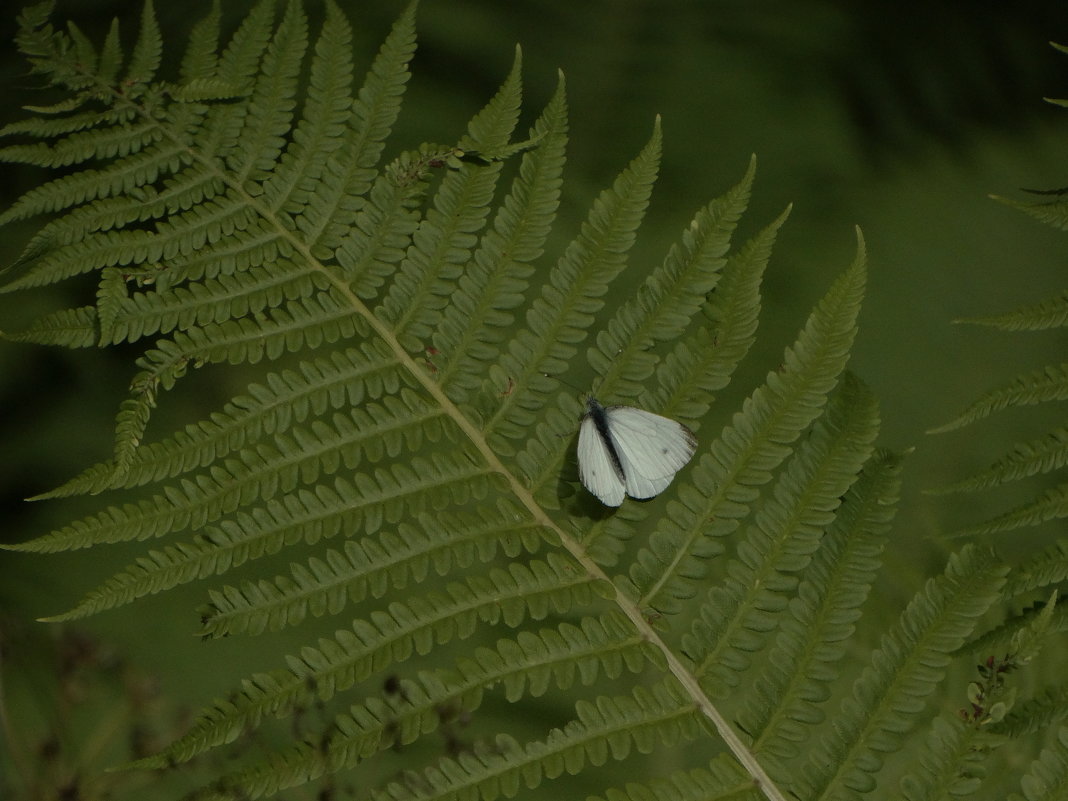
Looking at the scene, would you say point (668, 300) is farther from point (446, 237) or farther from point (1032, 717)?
point (1032, 717)

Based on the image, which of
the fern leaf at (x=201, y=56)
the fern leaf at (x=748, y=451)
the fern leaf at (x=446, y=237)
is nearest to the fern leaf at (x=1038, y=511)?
the fern leaf at (x=748, y=451)

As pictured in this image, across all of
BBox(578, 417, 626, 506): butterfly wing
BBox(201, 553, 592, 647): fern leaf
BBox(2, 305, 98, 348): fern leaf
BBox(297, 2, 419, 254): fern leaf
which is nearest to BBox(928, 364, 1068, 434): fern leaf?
BBox(578, 417, 626, 506): butterfly wing

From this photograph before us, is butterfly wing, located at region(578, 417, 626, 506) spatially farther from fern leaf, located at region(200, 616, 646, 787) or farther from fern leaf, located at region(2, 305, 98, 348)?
fern leaf, located at region(2, 305, 98, 348)

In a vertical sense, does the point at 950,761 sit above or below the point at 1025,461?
below

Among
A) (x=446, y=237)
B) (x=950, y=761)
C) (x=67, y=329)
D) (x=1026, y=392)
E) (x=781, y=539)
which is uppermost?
(x=1026, y=392)

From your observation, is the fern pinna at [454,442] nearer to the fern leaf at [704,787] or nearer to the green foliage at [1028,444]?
the fern leaf at [704,787]

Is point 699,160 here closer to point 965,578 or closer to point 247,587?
point 965,578

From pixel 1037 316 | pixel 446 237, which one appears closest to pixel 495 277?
pixel 446 237
